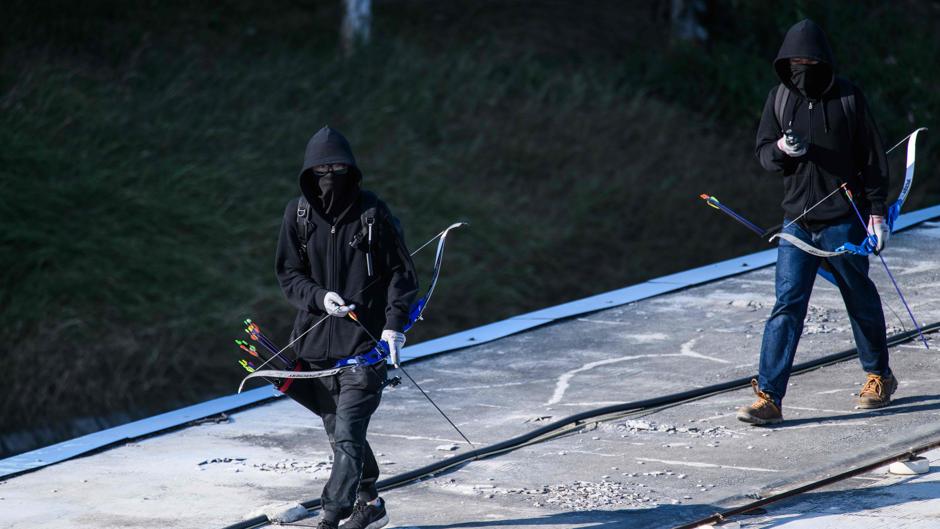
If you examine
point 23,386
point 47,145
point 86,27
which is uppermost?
point 86,27

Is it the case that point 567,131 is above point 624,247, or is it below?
above

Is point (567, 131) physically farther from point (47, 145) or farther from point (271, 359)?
point (271, 359)

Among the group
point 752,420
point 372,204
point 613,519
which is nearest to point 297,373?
point 372,204

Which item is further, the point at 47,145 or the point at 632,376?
the point at 47,145

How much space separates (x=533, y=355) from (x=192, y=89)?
9.06 meters

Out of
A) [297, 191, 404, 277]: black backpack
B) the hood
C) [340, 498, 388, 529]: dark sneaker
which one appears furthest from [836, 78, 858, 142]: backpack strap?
[340, 498, 388, 529]: dark sneaker

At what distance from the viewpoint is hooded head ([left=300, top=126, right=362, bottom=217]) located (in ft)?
19.6

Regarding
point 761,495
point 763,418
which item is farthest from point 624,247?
point 761,495

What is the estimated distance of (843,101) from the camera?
738 cm

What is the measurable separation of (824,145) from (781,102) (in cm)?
32

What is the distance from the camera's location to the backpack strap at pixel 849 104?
7.36 m

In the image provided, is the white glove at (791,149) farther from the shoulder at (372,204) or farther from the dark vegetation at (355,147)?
the dark vegetation at (355,147)

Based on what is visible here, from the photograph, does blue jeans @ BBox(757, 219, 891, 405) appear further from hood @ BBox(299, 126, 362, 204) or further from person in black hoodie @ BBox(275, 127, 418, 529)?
hood @ BBox(299, 126, 362, 204)

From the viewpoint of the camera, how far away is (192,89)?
17.4 metres
